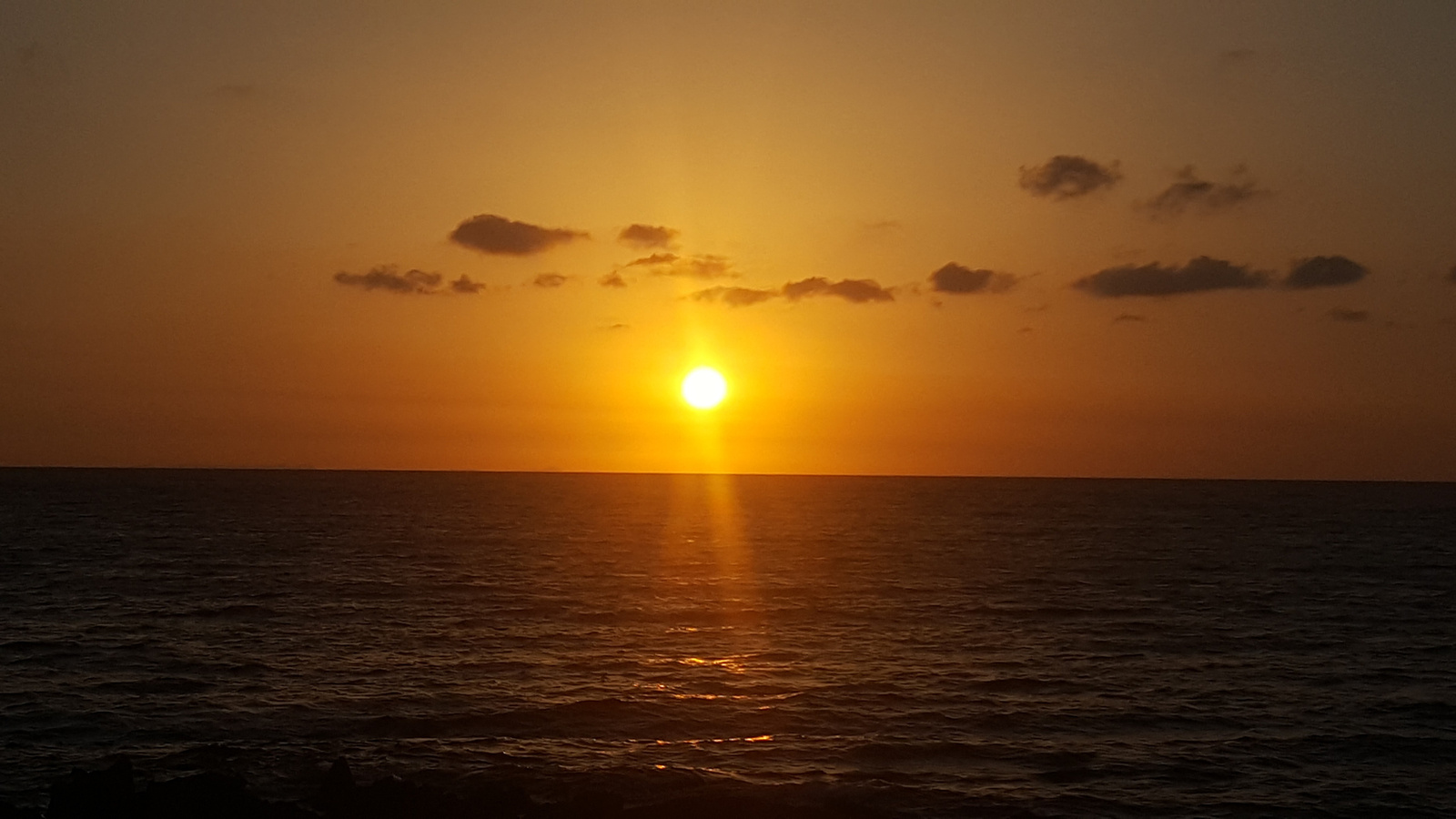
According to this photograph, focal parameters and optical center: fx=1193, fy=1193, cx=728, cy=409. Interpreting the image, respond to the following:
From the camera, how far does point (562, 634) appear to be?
172ft

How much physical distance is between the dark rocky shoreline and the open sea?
74.5 inches

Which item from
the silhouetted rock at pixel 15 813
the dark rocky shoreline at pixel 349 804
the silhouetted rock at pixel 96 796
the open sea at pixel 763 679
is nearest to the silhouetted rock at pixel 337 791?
the dark rocky shoreline at pixel 349 804

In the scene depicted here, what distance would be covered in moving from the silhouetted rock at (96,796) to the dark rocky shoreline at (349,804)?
0.02 m

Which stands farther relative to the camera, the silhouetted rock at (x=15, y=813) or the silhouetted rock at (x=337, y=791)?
the silhouetted rock at (x=337, y=791)

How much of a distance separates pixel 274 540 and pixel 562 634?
6799 centimetres

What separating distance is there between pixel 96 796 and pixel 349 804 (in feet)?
16.1

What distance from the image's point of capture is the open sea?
99.9ft

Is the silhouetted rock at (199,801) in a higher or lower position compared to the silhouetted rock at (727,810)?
higher

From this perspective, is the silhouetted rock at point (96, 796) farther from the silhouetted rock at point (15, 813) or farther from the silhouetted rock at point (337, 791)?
the silhouetted rock at point (337, 791)

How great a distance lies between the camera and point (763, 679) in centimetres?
4297

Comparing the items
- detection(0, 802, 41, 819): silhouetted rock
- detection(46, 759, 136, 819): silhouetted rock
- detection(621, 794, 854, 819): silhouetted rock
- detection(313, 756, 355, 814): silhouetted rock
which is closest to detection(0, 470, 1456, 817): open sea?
detection(621, 794, 854, 819): silhouetted rock

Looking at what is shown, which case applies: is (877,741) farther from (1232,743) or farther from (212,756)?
(212,756)

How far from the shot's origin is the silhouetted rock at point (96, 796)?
23828 millimetres

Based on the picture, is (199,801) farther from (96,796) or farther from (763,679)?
(763,679)
